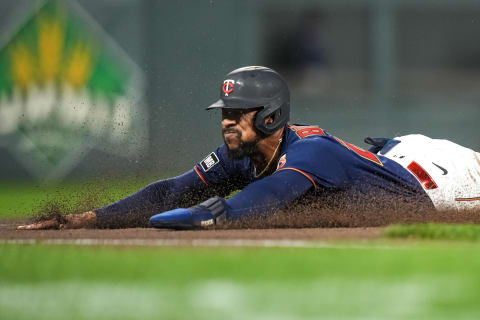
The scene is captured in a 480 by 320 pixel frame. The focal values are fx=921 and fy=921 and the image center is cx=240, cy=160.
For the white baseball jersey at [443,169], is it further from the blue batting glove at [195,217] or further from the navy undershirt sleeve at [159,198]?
the blue batting glove at [195,217]

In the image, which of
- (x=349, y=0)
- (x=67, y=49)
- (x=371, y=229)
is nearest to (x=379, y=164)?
(x=371, y=229)

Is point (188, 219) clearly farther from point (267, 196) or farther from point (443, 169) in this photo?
point (443, 169)

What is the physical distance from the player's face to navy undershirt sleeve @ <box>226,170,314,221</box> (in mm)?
508

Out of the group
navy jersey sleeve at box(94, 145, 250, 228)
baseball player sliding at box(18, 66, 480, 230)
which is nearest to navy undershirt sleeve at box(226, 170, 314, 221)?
baseball player sliding at box(18, 66, 480, 230)

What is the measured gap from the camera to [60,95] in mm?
12516

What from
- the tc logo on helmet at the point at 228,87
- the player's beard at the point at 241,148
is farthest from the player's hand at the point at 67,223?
the tc logo on helmet at the point at 228,87

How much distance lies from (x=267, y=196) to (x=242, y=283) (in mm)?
2055

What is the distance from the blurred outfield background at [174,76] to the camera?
12485 mm

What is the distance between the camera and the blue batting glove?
5625mm

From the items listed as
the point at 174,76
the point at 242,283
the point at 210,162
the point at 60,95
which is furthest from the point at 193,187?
the point at 174,76

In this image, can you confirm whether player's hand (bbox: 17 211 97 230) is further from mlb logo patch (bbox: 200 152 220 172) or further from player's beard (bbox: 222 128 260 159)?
player's beard (bbox: 222 128 260 159)

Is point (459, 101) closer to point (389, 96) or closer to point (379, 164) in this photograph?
point (389, 96)

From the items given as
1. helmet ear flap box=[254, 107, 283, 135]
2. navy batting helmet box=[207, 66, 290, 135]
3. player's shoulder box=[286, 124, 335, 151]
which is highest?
navy batting helmet box=[207, 66, 290, 135]

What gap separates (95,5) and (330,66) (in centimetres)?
448
